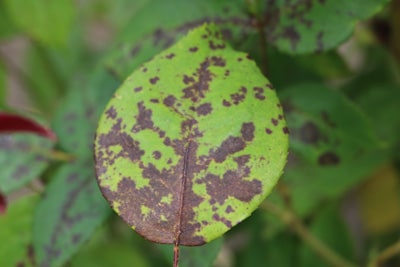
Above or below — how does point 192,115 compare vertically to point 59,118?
above

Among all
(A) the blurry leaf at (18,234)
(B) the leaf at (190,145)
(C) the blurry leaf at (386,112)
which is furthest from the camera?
(C) the blurry leaf at (386,112)

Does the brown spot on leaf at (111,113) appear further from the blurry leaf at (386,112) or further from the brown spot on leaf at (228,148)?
the blurry leaf at (386,112)

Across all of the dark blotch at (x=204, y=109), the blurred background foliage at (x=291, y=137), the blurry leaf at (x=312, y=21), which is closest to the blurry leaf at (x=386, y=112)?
the blurred background foliage at (x=291, y=137)

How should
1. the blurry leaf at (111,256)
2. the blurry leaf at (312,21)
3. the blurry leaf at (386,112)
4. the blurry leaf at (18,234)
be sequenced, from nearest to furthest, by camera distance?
the blurry leaf at (312,21) → the blurry leaf at (18,234) → the blurry leaf at (386,112) → the blurry leaf at (111,256)

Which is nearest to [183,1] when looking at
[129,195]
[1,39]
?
[129,195]

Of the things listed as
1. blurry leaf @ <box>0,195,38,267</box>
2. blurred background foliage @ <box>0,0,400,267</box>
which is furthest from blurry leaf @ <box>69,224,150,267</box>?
blurry leaf @ <box>0,195,38,267</box>

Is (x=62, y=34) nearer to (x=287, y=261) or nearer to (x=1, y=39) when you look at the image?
(x=1, y=39)

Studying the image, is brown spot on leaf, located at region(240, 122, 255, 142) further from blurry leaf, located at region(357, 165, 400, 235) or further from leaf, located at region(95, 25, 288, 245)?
blurry leaf, located at region(357, 165, 400, 235)

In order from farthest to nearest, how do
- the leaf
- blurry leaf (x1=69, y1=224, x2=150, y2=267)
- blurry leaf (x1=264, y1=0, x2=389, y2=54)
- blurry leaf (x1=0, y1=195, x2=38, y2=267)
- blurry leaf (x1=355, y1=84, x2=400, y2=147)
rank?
blurry leaf (x1=69, y1=224, x2=150, y2=267), blurry leaf (x1=355, y1=84, x2=400, y2=147), blurry leaf (x1=0, y1=195, x2=38, y2=267), blurry leaf (x1=264, y1=0, x2=389, y2=54), the leaf
